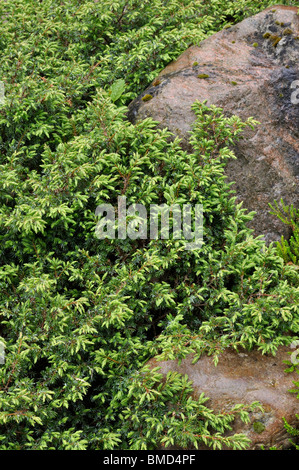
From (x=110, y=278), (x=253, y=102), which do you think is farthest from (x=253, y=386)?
(x=253, y=102)

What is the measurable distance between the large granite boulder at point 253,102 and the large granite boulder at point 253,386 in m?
1.44

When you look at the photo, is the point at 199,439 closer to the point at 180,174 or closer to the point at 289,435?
the point at 289,435

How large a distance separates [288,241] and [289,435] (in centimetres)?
201

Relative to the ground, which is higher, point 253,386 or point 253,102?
point 253,102

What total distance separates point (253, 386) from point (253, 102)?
2946mm

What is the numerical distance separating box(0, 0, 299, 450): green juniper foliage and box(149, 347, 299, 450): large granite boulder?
0.42 feet

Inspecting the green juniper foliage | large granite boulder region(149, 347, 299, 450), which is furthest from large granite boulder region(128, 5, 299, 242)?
large granite boulder region(149, 347, 299, 450)

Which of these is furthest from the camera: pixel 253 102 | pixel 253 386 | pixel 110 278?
pixel 253 102

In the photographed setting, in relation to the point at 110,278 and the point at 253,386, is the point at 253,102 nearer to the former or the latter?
the point at 110,278

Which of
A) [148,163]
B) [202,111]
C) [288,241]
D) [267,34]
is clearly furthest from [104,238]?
[267,34]

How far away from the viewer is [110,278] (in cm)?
410

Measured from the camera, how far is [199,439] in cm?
329

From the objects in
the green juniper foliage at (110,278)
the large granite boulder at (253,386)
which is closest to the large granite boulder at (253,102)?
the green juniper foliage at (110,278)

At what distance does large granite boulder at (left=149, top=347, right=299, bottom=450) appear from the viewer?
337 cm
